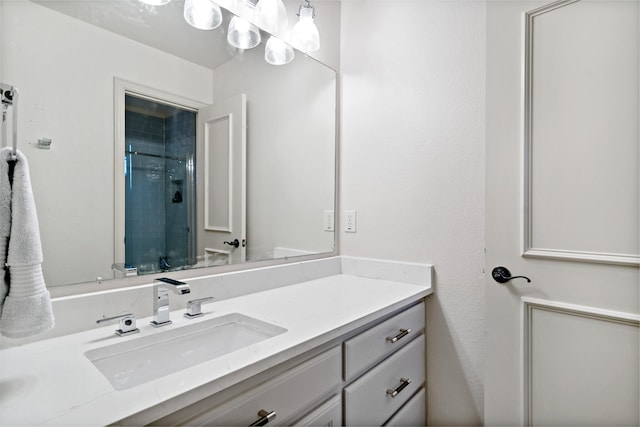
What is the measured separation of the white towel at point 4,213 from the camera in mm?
649

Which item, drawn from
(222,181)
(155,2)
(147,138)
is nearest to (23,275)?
(147,138)

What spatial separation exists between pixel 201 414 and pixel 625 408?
1168 mm

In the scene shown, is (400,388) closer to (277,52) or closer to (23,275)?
(23,275)

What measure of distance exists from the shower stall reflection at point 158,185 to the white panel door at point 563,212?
1058mm

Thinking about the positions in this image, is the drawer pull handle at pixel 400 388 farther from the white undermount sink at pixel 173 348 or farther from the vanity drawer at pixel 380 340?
the white undermount sink at pixel 173 348

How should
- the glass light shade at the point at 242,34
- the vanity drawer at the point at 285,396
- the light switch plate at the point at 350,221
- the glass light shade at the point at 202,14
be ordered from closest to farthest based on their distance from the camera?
the vanity drawer at the point at 285,396 < the glass light shade at the point at 202,14 < the glass light shade at the point at 242,34 < the light switch plate at the point at 350,221

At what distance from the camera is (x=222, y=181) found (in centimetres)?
131

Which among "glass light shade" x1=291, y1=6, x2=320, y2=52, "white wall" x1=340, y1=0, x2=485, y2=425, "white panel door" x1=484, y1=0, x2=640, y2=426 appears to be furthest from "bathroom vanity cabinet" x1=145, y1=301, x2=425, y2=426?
"glass light shade" x1=291, y1=6, x2=320, y2=52

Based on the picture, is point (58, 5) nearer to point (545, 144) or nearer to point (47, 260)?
point (47, 260)

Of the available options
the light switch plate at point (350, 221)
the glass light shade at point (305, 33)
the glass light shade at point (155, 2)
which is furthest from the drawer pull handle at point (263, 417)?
the glass light shade at point (305, 33)

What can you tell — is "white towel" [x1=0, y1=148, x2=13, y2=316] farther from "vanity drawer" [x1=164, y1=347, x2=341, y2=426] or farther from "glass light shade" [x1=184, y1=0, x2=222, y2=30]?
"glass light shade" [x1=184, y1=0, x2=222, y2=30]

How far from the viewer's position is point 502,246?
1.17 m

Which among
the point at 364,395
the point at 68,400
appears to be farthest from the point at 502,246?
the point at 68,400

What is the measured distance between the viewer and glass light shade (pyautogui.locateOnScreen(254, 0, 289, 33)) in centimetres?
140
